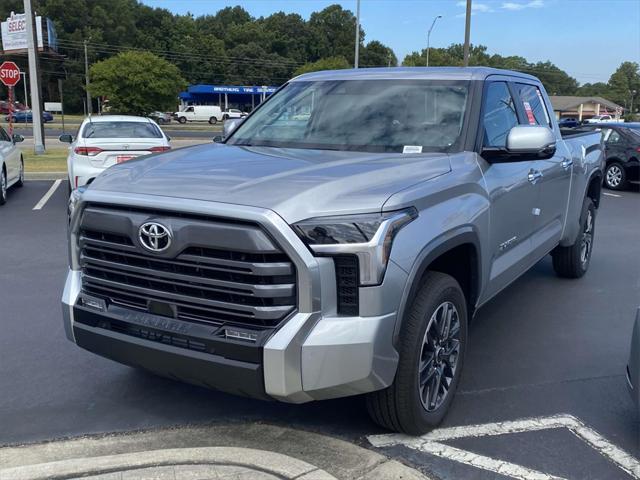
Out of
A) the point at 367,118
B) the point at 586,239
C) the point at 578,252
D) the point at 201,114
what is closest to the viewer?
the point at 367,118

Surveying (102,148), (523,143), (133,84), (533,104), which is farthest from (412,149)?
(133,84)

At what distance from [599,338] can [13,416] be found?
4.20 meters

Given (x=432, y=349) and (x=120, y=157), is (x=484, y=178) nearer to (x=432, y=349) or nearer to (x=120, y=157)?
(x=432, y=349)

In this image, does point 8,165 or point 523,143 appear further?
point 8,165

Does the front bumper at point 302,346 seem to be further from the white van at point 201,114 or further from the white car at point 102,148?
the white van at point 201,114

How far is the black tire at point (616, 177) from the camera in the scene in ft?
48.9

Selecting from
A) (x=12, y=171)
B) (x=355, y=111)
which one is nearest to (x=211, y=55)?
(x=12, y=171)

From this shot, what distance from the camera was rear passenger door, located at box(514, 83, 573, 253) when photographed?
4.90 meters

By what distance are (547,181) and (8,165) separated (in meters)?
9.65

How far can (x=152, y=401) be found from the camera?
3.86 meters

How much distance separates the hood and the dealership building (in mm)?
87953

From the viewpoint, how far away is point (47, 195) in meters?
12.0

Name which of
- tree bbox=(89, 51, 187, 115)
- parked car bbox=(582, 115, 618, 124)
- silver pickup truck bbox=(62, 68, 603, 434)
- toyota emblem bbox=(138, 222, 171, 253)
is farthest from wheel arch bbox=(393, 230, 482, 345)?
tree bbox=(89, 51, 187, 115)

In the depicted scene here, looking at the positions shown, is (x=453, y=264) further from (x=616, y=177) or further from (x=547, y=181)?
(x=616, y=177)
